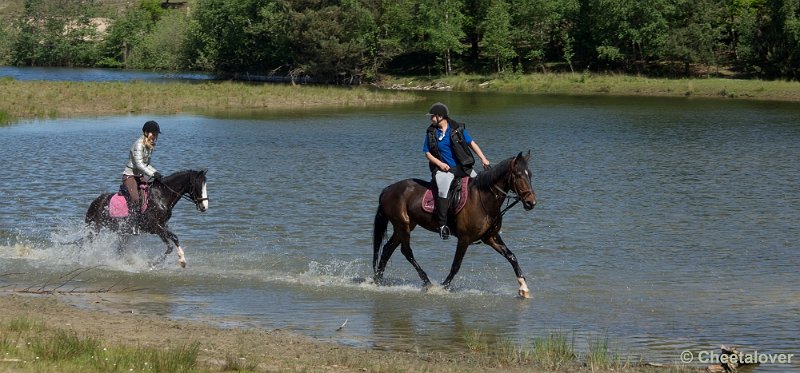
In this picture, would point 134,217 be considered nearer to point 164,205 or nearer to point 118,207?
point 118,207

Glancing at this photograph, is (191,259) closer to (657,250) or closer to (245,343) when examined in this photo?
(245,343)

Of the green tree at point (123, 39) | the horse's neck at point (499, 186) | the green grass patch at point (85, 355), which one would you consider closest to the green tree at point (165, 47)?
the green tree at point (123, 39)

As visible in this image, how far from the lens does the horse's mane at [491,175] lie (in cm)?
1338

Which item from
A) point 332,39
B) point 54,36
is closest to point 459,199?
point 332,39

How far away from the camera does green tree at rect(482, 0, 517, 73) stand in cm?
8512

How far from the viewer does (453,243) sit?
61.0 ft

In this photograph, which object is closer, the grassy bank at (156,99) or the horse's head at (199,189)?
the horse's head at (199,189)

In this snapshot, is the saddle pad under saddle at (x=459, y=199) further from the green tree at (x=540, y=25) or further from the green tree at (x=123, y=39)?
the green tree at (x=123, y=39)

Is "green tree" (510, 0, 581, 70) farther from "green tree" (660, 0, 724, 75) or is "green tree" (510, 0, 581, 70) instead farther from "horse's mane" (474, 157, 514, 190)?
"horse's mane" (474, 157, 514, 190)

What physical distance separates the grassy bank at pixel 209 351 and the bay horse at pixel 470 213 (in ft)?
7.29

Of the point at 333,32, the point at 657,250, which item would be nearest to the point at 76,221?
the point at 657,250

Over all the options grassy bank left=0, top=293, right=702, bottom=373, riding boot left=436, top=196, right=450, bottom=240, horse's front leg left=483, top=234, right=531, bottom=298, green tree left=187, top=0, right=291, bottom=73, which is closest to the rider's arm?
riding boot left=436, top=196, right=450, bottom=240

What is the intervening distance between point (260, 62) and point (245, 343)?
91372mm

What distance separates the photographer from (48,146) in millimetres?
34438
